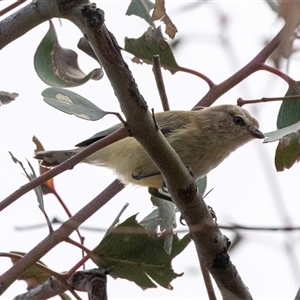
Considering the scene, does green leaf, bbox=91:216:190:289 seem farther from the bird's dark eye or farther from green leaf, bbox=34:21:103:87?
the bird's dark eye

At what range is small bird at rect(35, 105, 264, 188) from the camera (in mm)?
3326

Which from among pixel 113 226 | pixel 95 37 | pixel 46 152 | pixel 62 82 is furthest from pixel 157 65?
pixel 46 152

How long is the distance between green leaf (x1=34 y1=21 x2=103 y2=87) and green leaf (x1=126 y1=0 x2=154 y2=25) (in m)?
0.38

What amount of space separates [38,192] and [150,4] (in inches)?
46.2

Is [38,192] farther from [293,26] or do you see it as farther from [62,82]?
[293,26]

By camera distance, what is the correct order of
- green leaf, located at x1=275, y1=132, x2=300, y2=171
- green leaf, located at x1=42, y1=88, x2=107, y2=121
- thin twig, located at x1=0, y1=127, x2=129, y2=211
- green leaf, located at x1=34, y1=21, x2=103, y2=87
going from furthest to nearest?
green leaf, located at x1=34, y1=21, x2=103, y2=87, green leaf, located at x1=275, y1=132, x2=300, y2=171, green leaf, located at x1=42, y1=88, x2=107, y2=121, thin twig, located at x1=0, y1=127, x2=129, y2=211

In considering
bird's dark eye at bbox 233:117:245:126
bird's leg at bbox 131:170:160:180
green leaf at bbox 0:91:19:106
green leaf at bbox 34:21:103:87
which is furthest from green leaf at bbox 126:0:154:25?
bird's dark eye at bbox 233:117:245:126

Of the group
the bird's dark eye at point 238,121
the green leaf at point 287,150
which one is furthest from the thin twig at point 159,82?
the bird's dark eye at point 238,121

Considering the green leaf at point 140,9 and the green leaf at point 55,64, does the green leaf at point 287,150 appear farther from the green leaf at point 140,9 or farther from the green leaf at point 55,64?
the green leaf at point 55,64

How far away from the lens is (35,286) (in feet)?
8.80

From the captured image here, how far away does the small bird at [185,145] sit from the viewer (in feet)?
10.9

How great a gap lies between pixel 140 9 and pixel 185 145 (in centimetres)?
90

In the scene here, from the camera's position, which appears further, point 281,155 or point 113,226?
point 113,226

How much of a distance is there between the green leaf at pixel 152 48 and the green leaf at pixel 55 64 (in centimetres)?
28
